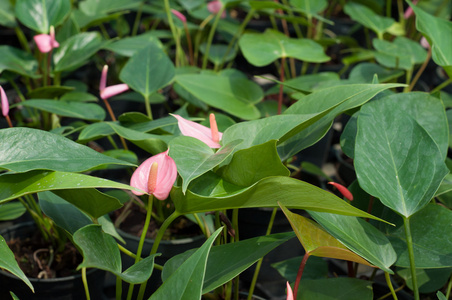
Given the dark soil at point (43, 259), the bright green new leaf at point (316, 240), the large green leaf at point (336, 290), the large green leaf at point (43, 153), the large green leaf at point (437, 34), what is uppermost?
the large green leaf at point (437, 34)

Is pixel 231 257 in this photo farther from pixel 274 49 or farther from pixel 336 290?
pixel 274 49

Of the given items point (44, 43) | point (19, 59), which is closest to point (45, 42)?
point (44, 43)

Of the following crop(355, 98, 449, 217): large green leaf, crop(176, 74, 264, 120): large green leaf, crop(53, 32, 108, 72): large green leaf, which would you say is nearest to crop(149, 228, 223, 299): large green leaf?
crop(355, 98, 449, 217): large green leaf

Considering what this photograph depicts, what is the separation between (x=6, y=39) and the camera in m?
1.87

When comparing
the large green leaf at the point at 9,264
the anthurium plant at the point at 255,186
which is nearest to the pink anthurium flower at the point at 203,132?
the anthurium plant at the point at 255,186

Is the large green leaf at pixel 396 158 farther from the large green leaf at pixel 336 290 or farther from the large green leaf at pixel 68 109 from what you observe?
the large green leaf at pixel 68 109

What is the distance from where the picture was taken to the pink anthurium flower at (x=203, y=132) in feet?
2.02

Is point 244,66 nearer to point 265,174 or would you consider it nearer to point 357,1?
point 357,1

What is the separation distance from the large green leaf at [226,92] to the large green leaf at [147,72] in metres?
0.04

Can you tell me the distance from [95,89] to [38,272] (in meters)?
0.87

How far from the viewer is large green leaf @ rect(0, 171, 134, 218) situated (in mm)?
515

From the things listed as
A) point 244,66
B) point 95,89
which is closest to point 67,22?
point 95,89

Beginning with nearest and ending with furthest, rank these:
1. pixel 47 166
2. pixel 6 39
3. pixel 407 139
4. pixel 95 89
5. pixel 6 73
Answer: pixel 47 166 < pixel 407 139 < pixel 6 73 < pixel 95 89 < pixel 6 39

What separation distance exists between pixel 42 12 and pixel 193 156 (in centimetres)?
82
